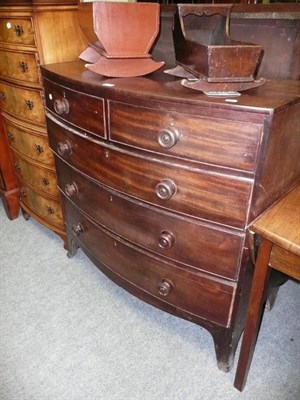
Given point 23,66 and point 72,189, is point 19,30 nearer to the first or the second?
point 23,66

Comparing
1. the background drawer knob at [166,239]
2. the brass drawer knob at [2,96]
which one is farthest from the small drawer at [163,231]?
the brass drawer knob at [2,96]

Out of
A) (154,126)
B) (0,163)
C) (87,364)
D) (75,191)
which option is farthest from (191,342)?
(0,163)

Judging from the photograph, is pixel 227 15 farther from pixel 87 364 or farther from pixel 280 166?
pixel 87 364

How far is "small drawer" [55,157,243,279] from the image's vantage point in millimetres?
1033

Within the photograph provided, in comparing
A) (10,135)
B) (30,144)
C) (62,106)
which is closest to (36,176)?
(30,144)

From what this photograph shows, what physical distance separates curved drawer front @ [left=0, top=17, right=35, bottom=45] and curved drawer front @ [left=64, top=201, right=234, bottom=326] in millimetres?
856

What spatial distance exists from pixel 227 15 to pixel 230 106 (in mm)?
455

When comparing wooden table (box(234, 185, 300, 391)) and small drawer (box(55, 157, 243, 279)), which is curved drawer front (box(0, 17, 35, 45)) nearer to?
small drawer (box(55, 157, 243, 279))

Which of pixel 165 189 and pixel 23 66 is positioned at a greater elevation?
pixel 23 66

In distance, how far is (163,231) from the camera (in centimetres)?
115

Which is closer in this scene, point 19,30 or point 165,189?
point 165,189

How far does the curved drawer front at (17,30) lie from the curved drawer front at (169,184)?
527 mm

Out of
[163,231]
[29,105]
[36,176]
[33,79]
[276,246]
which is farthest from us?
[36,176]

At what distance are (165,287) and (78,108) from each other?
752 millimetres
